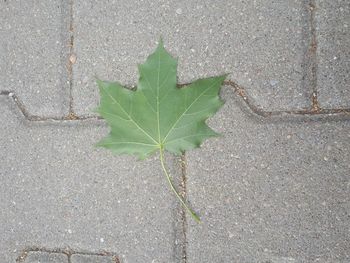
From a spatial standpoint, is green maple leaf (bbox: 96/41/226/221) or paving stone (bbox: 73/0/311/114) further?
paving stone (bbox: 73/0/311/114)

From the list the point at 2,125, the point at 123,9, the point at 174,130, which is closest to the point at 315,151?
the point at 174,130

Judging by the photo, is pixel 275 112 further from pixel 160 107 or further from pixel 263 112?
pixel 160 107

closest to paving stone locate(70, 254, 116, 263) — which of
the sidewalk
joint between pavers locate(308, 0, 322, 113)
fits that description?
the sidewalk

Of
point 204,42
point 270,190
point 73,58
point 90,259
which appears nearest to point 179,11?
point 204,42

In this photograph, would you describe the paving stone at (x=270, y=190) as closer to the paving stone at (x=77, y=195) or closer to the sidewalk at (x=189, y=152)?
the sidewalk at (x=189, y=152)

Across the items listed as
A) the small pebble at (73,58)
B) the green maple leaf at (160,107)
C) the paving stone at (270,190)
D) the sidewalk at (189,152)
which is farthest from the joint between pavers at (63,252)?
the small pebble at (73,58)

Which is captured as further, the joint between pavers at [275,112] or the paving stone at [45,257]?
the paving stone at [45,257]

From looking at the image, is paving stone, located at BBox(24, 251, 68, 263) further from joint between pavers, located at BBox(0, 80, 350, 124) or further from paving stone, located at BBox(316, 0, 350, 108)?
paving stone, located at BBox(316, 0, 350, 108)

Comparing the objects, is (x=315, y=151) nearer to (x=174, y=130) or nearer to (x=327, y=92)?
(x=327, y=92)
